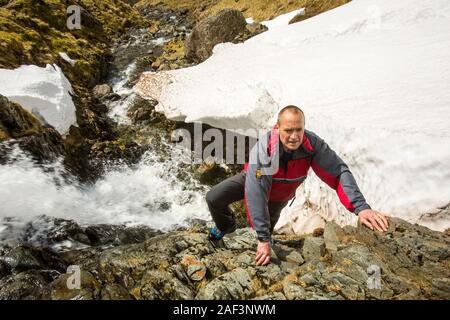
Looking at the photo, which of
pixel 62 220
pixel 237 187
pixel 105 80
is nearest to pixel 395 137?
pixel 237 187

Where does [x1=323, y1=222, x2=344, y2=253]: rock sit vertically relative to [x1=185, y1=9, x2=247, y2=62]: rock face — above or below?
below

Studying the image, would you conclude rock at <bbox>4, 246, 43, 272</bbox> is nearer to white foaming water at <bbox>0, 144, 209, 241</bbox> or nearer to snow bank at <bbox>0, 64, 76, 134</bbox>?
white foaming water at <bbox>0, 144, 209, 241</bbox>

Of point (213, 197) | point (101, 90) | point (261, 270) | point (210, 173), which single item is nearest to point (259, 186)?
point (213, 197)

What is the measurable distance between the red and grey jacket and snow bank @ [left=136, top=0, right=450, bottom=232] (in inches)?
93.5

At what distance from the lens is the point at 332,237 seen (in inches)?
239

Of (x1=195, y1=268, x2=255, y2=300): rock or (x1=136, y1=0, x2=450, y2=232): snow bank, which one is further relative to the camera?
(x1=136, y1=0, x2=450, y2=232): snow bank

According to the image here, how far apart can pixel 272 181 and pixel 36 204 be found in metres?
7.79

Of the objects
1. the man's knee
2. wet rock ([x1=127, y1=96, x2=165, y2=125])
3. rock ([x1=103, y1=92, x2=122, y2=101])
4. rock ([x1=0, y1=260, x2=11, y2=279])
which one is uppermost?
rock ([x1=103, y1=92, x2=122, y2=101])

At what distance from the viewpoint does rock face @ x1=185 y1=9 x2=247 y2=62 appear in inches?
806

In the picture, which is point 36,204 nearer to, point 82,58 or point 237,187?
point 237,187

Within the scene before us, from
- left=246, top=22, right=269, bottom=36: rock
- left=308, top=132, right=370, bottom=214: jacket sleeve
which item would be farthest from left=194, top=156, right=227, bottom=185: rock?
left=246, top=22, right=269, bottom=36: rock

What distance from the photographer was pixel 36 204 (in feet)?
30.2

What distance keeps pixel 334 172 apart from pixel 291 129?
3.71ft

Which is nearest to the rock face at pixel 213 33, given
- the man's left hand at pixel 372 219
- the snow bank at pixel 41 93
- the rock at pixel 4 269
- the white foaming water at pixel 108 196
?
the snow bank at pixel 41 93
